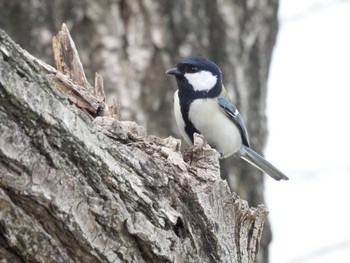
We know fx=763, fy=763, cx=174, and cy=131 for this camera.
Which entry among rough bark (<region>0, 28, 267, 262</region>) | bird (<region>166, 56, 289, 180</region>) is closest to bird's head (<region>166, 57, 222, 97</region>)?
bird (<region>166, 56, 289, 180</region>)

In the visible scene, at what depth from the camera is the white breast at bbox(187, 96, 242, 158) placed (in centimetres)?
383

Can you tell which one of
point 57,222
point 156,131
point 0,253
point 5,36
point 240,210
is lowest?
point 0,253

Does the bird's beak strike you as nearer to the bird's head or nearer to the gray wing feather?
the bird's head

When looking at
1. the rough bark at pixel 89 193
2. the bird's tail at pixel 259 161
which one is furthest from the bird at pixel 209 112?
the rough bark at pixel 89 193

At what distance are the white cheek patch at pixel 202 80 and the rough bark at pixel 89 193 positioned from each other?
5.20 ft

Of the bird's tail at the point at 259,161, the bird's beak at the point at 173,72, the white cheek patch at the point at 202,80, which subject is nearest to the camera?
the bird's beak at the point at 173,72

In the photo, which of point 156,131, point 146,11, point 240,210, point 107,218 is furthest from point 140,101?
point 107,218

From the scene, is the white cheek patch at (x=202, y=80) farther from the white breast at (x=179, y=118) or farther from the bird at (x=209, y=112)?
the white breast at (x=179, y=118)

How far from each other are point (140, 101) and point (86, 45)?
1.24 feet

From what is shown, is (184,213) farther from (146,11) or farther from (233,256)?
(146,11)

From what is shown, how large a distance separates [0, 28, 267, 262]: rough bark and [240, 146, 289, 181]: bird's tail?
5.71ft

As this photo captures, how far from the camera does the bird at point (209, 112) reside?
12.4 feet

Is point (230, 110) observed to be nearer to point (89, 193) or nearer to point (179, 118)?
point (179, 118)

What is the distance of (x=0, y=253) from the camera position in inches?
69.9
